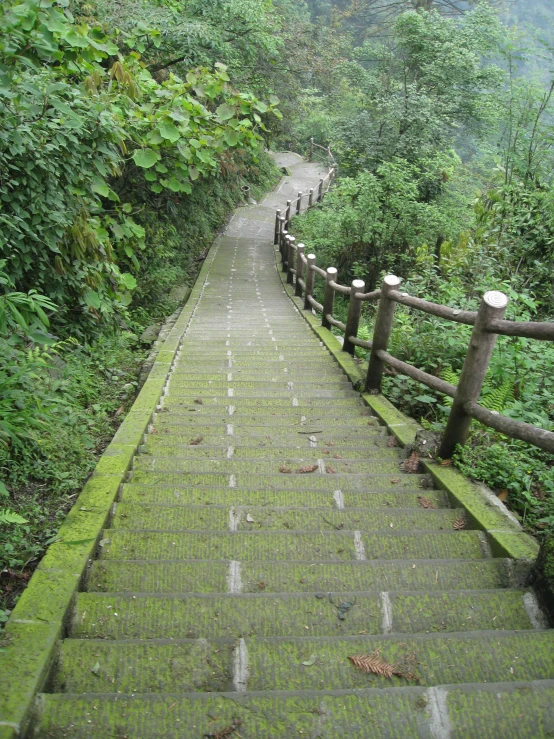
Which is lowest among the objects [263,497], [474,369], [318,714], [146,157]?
[263,497]

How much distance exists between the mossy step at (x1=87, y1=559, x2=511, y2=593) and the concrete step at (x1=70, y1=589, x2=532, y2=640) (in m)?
0.11

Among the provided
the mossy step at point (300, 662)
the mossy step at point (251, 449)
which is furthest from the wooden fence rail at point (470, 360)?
the mossy step at point (300, 662)

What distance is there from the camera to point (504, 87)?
17125mm

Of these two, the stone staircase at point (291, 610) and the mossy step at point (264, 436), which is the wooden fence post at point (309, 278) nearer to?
the mossy step at point (264, 436)

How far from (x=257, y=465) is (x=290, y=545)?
35.1 inches

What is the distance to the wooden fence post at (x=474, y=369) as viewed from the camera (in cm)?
284

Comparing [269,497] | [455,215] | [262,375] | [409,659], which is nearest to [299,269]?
[455,215]

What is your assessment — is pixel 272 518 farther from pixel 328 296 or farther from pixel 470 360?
pixel 328 296

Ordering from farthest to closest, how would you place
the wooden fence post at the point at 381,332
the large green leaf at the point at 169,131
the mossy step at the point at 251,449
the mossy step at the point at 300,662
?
1. the large green leaf at the point at 169,131
2. the wooden fence post at the point at 381,332
3. the mossy step at the point at 251,449
4. the mossy step at the point at 300,662

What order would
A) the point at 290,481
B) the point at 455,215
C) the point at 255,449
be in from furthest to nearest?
the point at 455,215 → the point at 255,449 → the point at 290,481

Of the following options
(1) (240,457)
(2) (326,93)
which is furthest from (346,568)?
(2) (326,93)

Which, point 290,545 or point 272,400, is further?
point 272,400

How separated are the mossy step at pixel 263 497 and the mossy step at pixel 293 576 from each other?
1.78 ft

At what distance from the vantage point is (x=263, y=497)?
2.97 meters
